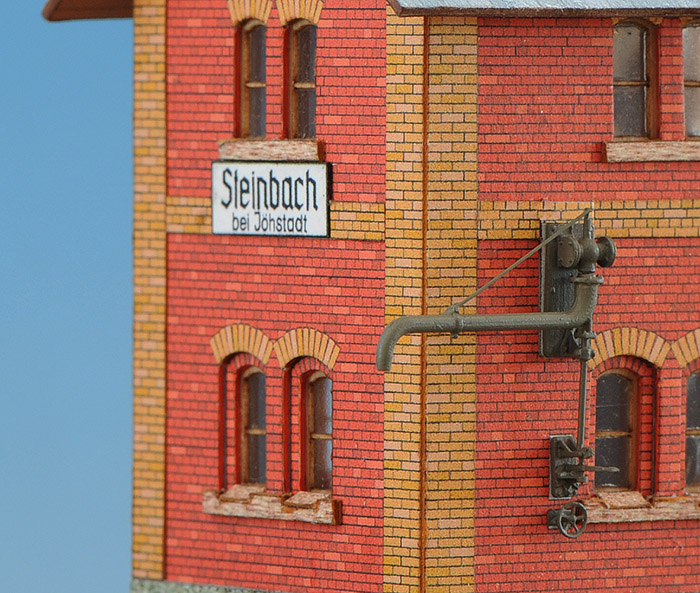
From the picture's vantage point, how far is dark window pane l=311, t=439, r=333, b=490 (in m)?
14.5

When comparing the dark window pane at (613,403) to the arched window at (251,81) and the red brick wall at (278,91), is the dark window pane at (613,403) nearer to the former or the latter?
the red brick wall at (278,91)

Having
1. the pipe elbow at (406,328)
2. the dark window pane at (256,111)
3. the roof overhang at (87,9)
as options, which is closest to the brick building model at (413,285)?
the dark window pane at (256,111)

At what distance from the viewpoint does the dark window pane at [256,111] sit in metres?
14.7

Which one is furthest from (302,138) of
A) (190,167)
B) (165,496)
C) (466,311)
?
(165,496)

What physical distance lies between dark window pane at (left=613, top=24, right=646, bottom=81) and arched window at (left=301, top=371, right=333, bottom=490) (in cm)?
349

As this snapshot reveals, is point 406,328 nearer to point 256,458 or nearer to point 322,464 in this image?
point 322,464

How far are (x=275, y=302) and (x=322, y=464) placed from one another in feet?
4.62

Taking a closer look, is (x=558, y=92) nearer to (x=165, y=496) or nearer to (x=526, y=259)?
(x=526, y=259)

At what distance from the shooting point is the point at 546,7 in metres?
13.4

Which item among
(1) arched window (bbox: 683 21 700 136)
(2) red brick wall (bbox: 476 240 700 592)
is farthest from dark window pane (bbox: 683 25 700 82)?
(2) red brick wall (bbox: 476 240 700 592)

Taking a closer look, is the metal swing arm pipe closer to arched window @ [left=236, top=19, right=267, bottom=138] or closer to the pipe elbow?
the pipe elbow

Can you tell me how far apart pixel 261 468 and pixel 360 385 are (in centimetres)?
139

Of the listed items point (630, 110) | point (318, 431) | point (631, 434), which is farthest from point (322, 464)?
point (630, 110)

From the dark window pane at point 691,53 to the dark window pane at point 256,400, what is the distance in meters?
4.36
